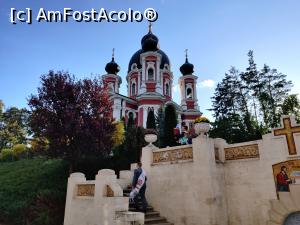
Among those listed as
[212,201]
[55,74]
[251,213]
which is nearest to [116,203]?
[212,201]

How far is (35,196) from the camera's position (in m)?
12.0

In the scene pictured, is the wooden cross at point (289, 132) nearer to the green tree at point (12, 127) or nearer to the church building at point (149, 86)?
the church building at point (149, 86)

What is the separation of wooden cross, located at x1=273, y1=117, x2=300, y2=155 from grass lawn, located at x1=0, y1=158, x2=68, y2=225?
29.5ft

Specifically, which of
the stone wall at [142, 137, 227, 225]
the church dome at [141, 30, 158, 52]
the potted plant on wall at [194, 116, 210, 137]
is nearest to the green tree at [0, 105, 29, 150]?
the church dome at [141, 30, 158, 52]

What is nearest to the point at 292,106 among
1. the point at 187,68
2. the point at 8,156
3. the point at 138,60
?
the point at 187,68

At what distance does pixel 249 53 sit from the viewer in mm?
35531

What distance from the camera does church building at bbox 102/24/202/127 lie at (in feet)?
124

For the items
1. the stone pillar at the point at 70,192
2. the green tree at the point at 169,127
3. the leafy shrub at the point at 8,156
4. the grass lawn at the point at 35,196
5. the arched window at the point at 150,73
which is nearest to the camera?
the stone pillar at the point at 70,192

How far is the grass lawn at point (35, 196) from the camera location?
10305mm

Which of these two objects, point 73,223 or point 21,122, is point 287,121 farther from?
point 21,122

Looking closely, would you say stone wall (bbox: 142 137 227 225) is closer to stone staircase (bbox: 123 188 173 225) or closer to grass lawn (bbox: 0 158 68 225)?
stone staircase (bbox: 123 188 173 225)

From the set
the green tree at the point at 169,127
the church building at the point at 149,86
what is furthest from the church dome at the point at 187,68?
the green tree at the point at 169,127

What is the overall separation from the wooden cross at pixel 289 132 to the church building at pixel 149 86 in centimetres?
2858

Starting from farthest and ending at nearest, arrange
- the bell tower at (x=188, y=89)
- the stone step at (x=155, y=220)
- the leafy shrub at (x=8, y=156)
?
the bell tower at (x=188, y=89) → the leafy shrub at (x=8, y=156) → the stone step at (x=155, y=220)
